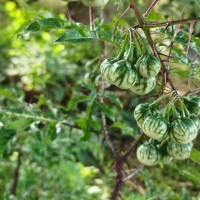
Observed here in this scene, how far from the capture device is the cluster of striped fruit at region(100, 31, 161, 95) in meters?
1.05

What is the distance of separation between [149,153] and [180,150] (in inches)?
3.9

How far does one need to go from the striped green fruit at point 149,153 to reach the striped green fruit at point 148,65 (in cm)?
32

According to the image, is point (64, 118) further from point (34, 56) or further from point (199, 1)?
point (34, 56)

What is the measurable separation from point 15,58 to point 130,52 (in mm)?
2762

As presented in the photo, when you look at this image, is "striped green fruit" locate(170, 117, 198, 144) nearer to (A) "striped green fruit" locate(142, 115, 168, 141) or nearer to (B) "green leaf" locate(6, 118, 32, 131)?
(A) "striped green fruit" locate(142, 115, 168, 141)

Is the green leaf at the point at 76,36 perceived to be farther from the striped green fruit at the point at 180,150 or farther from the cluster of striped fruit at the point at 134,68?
the striped green fruit at the point at 180,150

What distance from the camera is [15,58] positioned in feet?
12.3

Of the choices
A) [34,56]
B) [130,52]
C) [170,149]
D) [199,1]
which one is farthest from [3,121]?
[34,56]

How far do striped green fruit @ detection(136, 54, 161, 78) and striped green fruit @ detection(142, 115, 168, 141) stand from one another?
0.10 meters

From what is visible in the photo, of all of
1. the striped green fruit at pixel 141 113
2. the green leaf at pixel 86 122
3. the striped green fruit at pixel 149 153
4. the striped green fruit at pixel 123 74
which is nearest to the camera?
the striped green fruit at pixel 123 74

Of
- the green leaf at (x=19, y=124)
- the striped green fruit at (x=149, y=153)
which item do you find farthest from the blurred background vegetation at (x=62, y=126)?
the striped green fruit at (x=149, y=153)

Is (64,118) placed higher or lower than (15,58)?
lower

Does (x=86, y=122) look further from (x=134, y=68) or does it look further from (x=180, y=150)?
(x=134, y=68)

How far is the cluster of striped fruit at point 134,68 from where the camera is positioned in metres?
1.05
